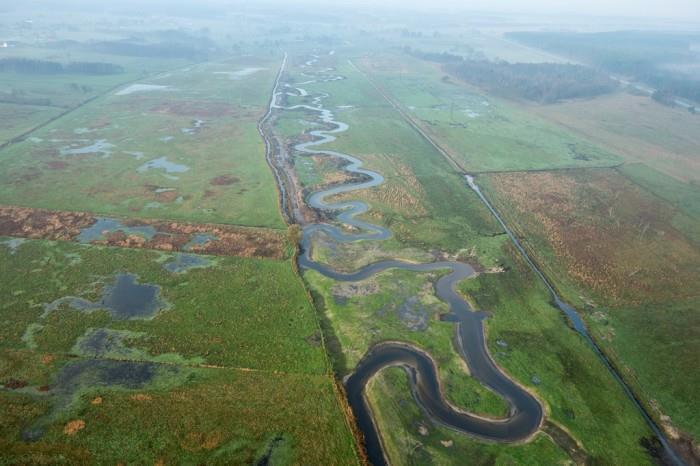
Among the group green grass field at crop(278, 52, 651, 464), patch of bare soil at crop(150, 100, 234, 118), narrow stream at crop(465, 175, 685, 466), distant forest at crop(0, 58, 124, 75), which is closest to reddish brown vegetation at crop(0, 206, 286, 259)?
green grass field at crop(278, 52, 651, 464)

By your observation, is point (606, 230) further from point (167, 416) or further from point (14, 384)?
point (14, 384)

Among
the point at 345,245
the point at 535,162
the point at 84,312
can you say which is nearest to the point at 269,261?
the point at 345,245

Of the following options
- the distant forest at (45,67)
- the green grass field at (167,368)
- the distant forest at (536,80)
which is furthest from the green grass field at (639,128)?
the distant forest at (45,67)

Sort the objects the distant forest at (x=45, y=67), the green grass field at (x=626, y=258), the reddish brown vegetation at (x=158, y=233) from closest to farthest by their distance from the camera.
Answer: the green grass field at (x=626, y=258)
the reddish brown vegetation at (x=158, y=233)
the distant forest at (x=45, y=67)

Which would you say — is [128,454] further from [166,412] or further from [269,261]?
[269,261]

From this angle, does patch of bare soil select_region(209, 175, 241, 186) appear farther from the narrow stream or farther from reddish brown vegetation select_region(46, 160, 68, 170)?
the narrow stream

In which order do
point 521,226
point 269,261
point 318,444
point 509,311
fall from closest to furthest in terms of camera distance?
point 318,444 → point 509,311 → point 269,261 → point 521,226

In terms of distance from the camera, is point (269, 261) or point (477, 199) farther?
point (477, 199)

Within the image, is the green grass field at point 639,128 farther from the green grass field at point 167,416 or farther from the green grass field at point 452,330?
the green grass field at point 167,416

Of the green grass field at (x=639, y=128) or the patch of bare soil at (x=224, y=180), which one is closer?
the patch of bare soil at (x=224, y=180)
